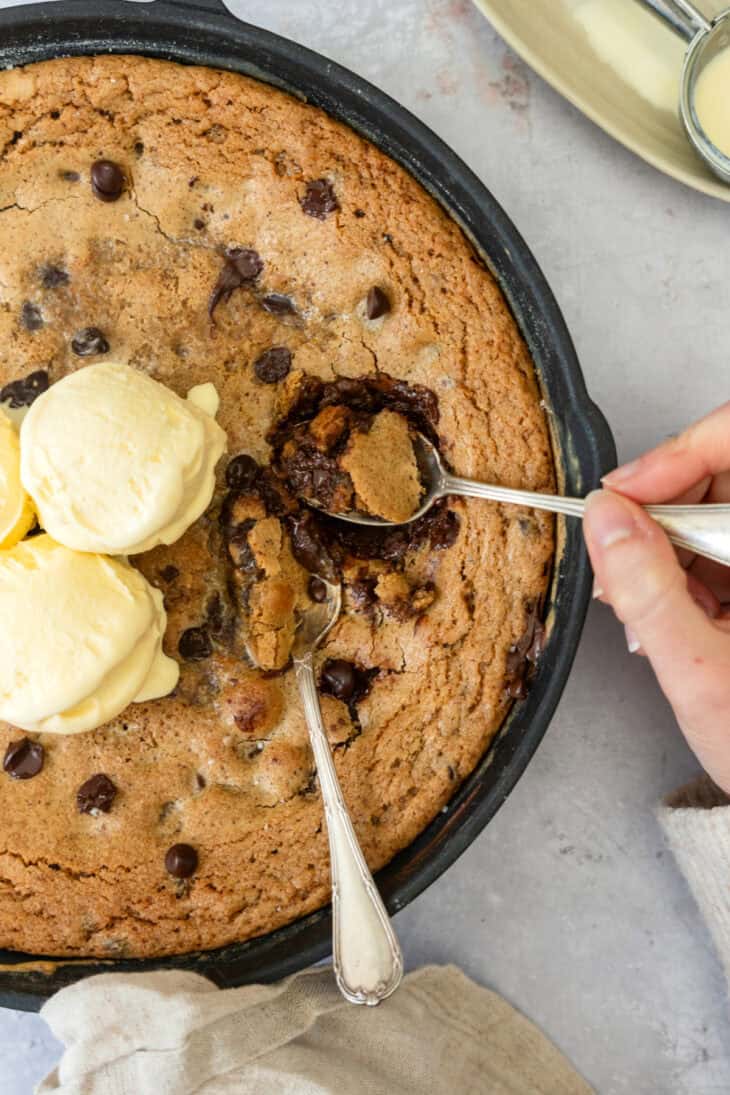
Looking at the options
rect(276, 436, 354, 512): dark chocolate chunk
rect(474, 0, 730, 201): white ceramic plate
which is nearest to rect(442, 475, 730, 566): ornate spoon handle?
rect(276, 436, 354, 512): dark chocolate chunk

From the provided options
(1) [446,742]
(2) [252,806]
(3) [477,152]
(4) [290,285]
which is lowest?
(2) [252,806]

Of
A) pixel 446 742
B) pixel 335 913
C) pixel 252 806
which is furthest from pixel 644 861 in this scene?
pixel 252 806

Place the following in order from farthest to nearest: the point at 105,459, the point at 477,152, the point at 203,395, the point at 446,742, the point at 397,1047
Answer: the point at 477,152, the point at 397,1047, the point at 446,742, the point at 203,395, the point at 105,459

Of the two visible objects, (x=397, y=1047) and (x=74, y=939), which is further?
(x=397, y=1047)

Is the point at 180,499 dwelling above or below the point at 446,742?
above

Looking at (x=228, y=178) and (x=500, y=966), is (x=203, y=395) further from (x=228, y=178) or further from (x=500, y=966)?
(x=500, y=966)

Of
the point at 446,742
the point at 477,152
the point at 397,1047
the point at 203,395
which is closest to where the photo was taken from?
the point at 203,395

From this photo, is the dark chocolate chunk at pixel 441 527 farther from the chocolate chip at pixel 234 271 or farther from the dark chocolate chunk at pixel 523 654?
the chocolate chip at pixel 234 271
